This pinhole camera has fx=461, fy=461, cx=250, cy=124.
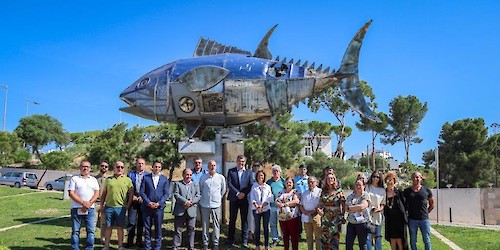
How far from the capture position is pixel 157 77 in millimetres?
11812

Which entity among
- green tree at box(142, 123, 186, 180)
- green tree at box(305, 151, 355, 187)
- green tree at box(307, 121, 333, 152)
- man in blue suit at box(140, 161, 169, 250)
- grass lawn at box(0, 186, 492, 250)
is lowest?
grass lawn at box(0, 186, 492, 250)

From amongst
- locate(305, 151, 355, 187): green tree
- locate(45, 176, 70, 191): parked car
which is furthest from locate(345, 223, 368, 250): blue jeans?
locate(305, 151, 355, 187): green tree

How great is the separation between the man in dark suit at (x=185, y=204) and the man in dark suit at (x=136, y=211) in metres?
0.80

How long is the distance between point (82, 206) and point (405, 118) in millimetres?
40958

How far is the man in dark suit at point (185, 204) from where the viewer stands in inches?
348

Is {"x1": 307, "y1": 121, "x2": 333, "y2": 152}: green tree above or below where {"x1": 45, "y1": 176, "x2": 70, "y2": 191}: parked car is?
above

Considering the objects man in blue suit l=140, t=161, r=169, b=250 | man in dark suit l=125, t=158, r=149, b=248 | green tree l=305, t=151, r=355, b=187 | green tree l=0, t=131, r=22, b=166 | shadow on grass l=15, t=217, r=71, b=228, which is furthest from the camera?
green tree l=0, t=131, r=22, b=166

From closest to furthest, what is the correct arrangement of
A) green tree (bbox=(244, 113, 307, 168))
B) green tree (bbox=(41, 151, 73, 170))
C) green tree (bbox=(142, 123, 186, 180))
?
green tree (bbox=(244, 113, 307, 168)), green tree (bbox=(142, 123, 186, 180)), green tree (bbox=(41, 151, 73, 170))

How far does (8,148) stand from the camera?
5003cm

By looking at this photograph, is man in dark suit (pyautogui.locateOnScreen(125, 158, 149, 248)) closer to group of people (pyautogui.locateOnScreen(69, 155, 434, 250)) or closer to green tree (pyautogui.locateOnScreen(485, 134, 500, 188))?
group of people (pyautogui.locateOnScreen(69, 155, 434, 250))

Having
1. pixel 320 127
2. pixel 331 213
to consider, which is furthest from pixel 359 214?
pixel 320 127

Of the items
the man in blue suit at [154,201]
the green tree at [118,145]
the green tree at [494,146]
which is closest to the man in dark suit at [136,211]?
the man in blue suit at [154,201]

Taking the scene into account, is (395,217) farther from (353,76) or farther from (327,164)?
(327,164)

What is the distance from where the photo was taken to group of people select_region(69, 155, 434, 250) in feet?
26.5
